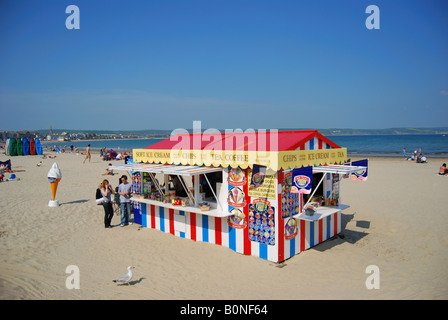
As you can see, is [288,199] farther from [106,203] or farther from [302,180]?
[106,203]

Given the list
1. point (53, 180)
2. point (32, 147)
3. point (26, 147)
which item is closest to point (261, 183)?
point (53, 180)

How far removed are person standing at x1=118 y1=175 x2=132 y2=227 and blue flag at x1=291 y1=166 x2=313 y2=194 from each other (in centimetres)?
491

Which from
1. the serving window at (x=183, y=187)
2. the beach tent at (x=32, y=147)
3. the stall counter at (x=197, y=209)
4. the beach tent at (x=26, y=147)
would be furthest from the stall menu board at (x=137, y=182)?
the beach tent at (x=32, y=147)

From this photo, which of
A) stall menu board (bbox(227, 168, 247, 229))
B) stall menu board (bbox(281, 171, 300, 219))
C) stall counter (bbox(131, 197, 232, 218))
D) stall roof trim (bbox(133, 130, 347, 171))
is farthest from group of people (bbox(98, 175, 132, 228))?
stall menu board (bbox(281, 171, 300, 219))

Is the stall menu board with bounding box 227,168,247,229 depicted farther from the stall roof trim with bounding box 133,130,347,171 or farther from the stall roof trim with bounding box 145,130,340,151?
the stall roof trim with bounding box 145,130,340,151

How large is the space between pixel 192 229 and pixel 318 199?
322 cm

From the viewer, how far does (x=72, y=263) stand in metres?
6.27

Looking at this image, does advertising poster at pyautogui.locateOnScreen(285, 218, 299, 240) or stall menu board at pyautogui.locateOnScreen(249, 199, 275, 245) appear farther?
advertising poster at pyautogui.locateOnScreen(285, 218, 299, 240)

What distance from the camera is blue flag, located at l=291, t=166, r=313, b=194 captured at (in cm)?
589

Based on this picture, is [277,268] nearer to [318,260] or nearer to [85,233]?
[318,260]

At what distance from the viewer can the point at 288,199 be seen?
6395 mm

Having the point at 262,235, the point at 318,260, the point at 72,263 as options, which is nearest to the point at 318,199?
the point at 318,260

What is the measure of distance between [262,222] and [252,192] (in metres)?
0.64
